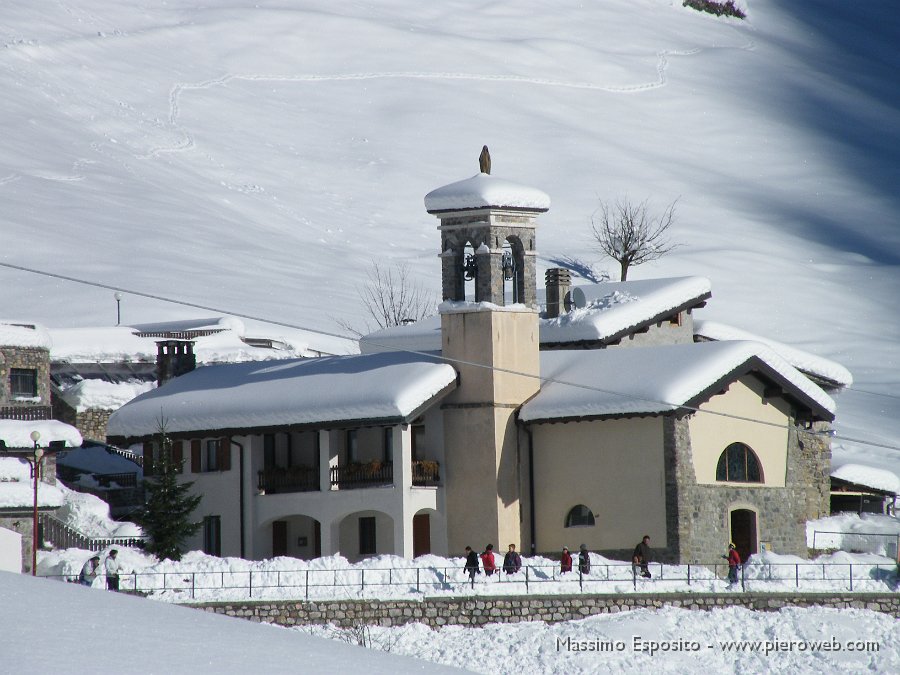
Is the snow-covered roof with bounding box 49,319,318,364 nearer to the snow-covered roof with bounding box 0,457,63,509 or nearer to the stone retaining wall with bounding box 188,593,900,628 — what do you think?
the snow-covered roof with bounding box 0,457,63,509

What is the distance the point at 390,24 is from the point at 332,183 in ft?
125

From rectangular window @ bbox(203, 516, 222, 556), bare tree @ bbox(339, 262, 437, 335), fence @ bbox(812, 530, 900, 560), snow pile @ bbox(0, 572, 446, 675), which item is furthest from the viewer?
bare tree @ bbox(339, 262, 437, 335)

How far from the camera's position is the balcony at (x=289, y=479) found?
4675 centimetres

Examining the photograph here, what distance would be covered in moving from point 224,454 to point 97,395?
1427cm

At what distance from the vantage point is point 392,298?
84.1 m

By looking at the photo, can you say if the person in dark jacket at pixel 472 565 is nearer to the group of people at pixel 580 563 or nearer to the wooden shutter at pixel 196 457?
the group of people at pixel 580 563

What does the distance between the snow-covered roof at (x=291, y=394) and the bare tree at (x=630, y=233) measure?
4093 cm

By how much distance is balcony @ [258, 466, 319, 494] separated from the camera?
46.8m

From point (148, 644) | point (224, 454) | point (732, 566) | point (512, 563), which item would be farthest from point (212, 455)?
point (148, 644)

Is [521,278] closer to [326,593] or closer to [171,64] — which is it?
[326,593]

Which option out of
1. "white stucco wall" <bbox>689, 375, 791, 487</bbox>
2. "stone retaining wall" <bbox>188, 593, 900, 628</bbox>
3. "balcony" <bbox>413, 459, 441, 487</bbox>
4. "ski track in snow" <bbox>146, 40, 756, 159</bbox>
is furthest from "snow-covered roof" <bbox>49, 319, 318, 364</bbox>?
"ski track in snow" <bbox>146, 40, 756, 159</bbox>

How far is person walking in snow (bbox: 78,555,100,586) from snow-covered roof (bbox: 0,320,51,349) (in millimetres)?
17695

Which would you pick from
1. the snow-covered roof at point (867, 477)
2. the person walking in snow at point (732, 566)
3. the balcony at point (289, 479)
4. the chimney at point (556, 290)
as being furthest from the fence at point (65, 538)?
the snow-covered roof at point (867, 477)

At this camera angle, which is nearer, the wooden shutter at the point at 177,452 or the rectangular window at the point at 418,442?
the rectangular window at the point at 418,442
